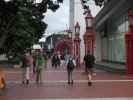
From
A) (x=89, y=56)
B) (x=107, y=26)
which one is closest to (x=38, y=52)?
(x=89, y=56)

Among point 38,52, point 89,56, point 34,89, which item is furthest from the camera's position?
point 38,52

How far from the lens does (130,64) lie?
34.7 m

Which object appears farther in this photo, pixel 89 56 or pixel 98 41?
pixel 98 41

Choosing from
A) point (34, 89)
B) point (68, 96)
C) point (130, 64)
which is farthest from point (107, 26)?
point (68, 96)

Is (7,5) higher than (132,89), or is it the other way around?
(7,5)

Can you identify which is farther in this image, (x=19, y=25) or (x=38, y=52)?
(x=38, y=52)

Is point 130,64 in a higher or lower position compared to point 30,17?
lower

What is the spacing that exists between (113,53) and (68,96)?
35.4m

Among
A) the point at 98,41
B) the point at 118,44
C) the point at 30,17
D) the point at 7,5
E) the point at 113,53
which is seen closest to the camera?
the point at 7,5

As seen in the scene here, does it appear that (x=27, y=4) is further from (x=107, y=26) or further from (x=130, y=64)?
(x=107, y=26)

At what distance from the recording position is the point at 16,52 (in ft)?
177

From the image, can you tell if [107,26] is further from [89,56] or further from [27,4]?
[27,4]

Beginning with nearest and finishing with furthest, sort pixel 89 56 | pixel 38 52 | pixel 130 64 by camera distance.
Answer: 1. pixel 89 56
2. pixel 38 52
3. pixel 130 64

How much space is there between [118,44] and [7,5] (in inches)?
1292
